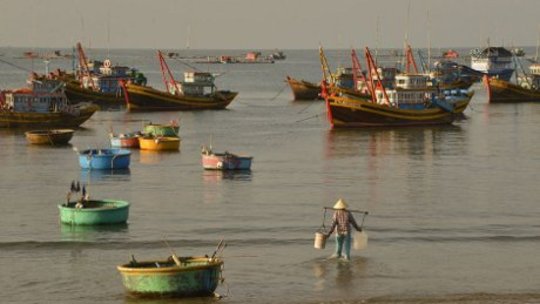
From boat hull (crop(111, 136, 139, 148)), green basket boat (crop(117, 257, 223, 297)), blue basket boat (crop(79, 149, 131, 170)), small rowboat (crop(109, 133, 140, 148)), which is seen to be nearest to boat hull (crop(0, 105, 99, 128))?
small rowboat (crop(109, 133, 140, 148))

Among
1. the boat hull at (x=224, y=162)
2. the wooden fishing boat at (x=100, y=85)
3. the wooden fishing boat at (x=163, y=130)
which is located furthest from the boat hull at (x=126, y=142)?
the wooden fishing boat at (x=100, y=85)

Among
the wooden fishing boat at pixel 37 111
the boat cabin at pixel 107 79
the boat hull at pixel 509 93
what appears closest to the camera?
the wooden fishing boat at pixel 37 111

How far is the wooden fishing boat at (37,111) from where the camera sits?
8888 centimetres

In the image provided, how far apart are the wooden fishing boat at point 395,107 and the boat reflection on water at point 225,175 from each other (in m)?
33.9

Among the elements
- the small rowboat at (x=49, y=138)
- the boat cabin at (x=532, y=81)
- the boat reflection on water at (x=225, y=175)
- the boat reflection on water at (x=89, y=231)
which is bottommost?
the boat reflection on water at (x=225, y=175)

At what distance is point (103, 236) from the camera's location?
125 feet

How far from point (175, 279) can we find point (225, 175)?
29604 millimetres

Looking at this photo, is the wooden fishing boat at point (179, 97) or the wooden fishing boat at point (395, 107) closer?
the wooden fishing boat at point (395, 107)

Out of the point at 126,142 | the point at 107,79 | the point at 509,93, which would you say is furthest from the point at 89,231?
the point at 509,93

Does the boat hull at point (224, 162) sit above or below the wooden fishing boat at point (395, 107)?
below

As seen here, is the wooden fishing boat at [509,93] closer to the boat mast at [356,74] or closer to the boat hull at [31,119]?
the boat mast at [356,74]

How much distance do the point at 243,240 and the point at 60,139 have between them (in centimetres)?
4024

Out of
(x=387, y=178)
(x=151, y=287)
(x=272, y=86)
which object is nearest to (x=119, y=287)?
(x=151, y=287)

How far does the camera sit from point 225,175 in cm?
5741
